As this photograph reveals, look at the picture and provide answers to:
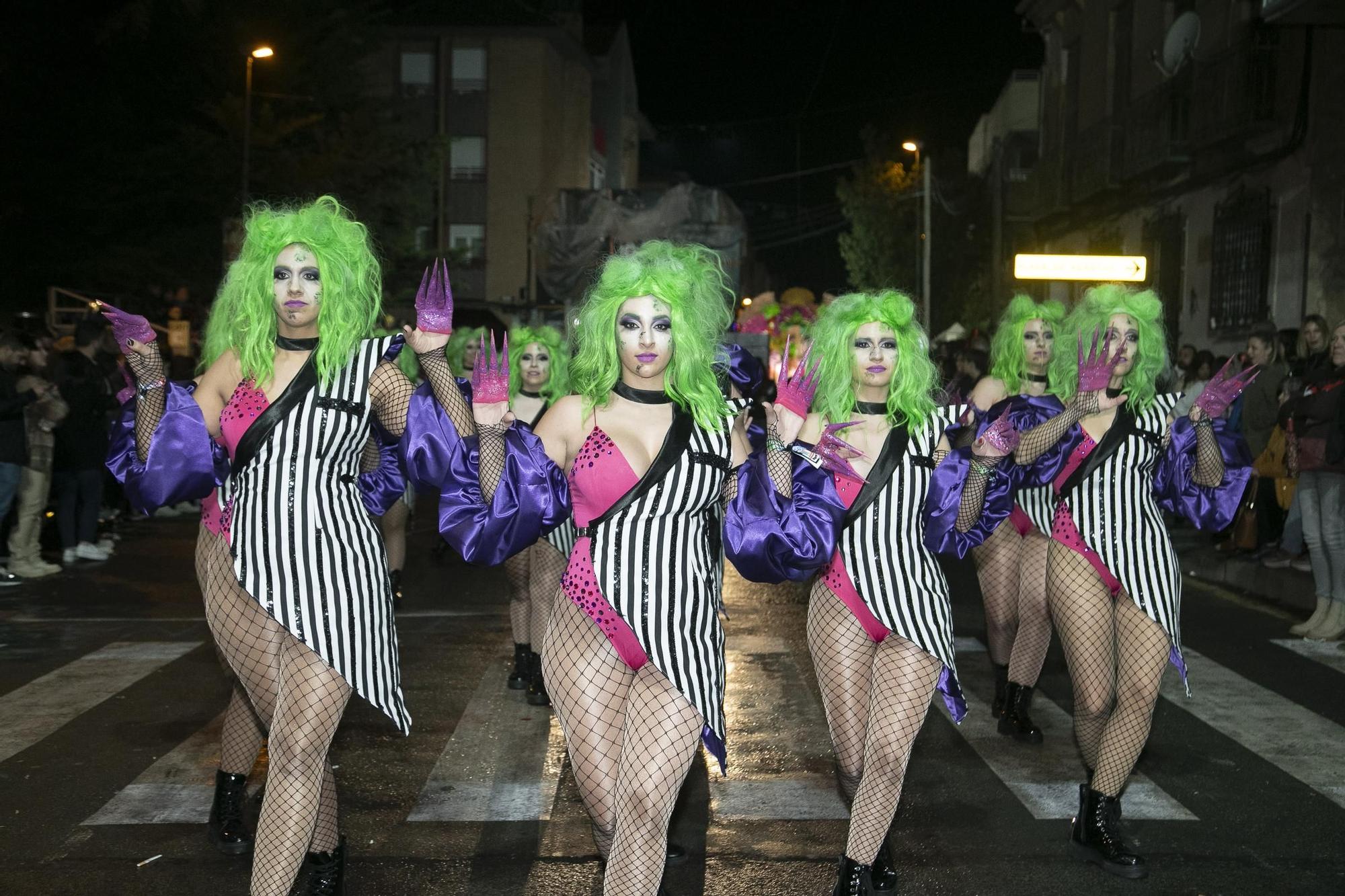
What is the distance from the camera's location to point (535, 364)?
8.12 metres

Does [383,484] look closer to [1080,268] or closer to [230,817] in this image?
[230,817]

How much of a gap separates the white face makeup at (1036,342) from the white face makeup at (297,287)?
412cm

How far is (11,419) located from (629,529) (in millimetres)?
8100

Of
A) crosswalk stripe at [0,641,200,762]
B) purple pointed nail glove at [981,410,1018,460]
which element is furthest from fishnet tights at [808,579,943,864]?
crosswalk stripe at [0,641,200,762]

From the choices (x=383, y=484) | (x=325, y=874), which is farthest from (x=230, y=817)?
(x=383, y=484)

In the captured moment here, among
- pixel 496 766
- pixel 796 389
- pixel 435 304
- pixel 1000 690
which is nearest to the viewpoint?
pixel 435 304

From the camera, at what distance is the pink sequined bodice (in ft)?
12.8

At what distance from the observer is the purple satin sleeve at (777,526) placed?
4.15 m

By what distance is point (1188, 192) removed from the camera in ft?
67.9

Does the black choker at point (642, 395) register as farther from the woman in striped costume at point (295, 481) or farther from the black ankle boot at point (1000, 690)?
the black ankle boot at point (1000, 690)

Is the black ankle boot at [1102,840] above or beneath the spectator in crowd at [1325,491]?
beneath

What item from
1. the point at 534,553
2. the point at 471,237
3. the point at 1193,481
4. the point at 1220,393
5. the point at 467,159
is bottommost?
the point at 534,553

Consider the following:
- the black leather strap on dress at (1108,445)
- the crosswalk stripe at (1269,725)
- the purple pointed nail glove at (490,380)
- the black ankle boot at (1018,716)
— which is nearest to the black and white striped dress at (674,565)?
the purple pointed nail glove at (490,380)

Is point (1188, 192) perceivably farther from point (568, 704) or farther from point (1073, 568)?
point (568, 704)
